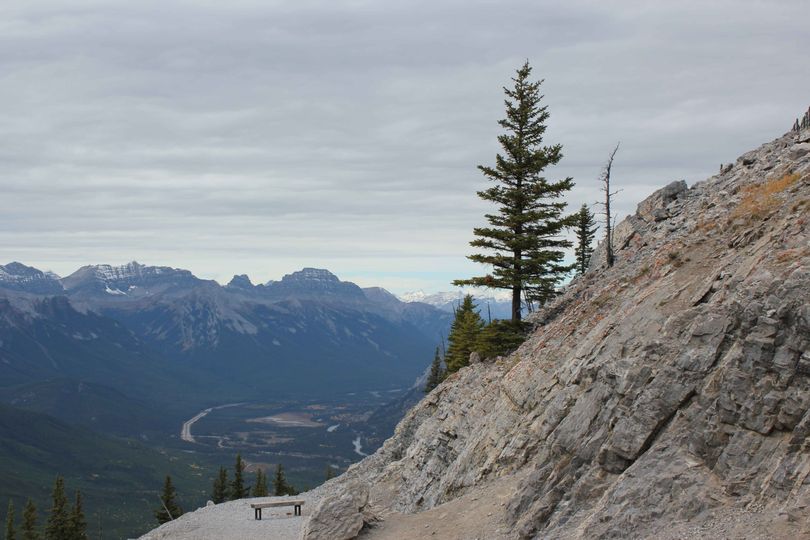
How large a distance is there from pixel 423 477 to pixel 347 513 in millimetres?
9928

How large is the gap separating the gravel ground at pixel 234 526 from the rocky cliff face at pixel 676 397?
10.3 metres

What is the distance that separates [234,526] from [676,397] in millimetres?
33396

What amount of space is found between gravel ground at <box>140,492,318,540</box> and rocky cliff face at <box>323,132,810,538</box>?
10321 millimetres

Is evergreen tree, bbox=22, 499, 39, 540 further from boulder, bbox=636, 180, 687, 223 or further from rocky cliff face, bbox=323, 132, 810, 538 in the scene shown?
boulder, bbox=636, 180, 687, 223

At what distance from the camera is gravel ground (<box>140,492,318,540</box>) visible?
40.4m

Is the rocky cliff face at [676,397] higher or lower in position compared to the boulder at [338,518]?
higher

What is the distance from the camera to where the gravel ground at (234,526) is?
40.4 metres

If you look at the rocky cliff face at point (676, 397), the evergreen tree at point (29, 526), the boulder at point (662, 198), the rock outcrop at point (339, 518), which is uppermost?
the boulder at point (662, 198)

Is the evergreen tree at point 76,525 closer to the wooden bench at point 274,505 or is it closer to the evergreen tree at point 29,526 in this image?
the evergreen tree at point 29,526

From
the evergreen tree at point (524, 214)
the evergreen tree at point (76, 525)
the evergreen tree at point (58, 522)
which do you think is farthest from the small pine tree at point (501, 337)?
the evergreen tree at point (76, 525)

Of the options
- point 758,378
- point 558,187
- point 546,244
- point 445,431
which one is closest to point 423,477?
point 445,431

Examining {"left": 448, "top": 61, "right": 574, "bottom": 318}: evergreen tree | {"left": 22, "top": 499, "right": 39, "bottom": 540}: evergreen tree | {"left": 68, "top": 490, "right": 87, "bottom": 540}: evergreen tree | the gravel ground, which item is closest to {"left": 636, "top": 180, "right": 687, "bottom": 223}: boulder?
{"left": 448, "top": 61, "right": 574, "bottom": 318}: evergreen tree

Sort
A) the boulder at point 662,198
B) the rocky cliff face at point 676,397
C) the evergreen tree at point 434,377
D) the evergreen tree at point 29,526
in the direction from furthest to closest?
the evergreen tree at point 434,377 → the evergreen tree at point 29,526 → the boulder at point 662,198 → the rocky cliff face at point 676,397

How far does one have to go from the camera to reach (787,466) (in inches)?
679
